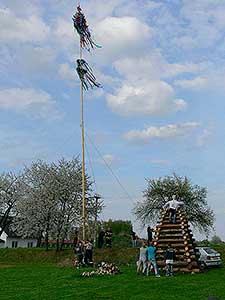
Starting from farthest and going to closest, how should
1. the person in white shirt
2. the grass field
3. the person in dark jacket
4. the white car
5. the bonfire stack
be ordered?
the white car < the person in white shirt < the bonfire stack < the person in dark jacket < the grass field

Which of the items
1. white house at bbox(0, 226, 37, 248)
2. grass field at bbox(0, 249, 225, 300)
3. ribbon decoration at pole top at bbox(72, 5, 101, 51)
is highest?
ribbon decoration at pole top at bbox(72, 5, 101, 51)

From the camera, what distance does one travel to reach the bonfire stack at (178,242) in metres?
24.7

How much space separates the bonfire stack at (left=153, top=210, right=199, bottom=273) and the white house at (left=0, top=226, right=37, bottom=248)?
196 ft

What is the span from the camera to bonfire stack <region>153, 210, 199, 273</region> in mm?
24688

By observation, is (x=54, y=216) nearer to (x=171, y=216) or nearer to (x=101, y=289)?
(x=171, y=216)

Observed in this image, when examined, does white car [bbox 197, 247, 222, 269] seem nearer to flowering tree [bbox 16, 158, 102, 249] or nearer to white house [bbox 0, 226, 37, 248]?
flowering tree [bbox 16, 158, 102, 249]

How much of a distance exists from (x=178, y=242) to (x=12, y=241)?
62.3 metres

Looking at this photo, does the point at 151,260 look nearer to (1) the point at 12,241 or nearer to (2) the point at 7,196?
(2) the point at 7,196

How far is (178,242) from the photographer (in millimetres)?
26094

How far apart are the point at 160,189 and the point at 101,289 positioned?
117 feet

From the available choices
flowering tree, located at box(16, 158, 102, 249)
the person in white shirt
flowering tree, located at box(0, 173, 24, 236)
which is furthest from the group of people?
flowering tree, located at box(0, 173, 24, 236)

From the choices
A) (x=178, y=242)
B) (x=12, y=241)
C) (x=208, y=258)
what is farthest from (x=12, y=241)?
(x=178, y=242)

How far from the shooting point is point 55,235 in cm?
4453

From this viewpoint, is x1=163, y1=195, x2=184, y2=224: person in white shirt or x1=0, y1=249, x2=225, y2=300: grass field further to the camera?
x1=163, y1=195, x2=184, y2=224: person in white shirt
